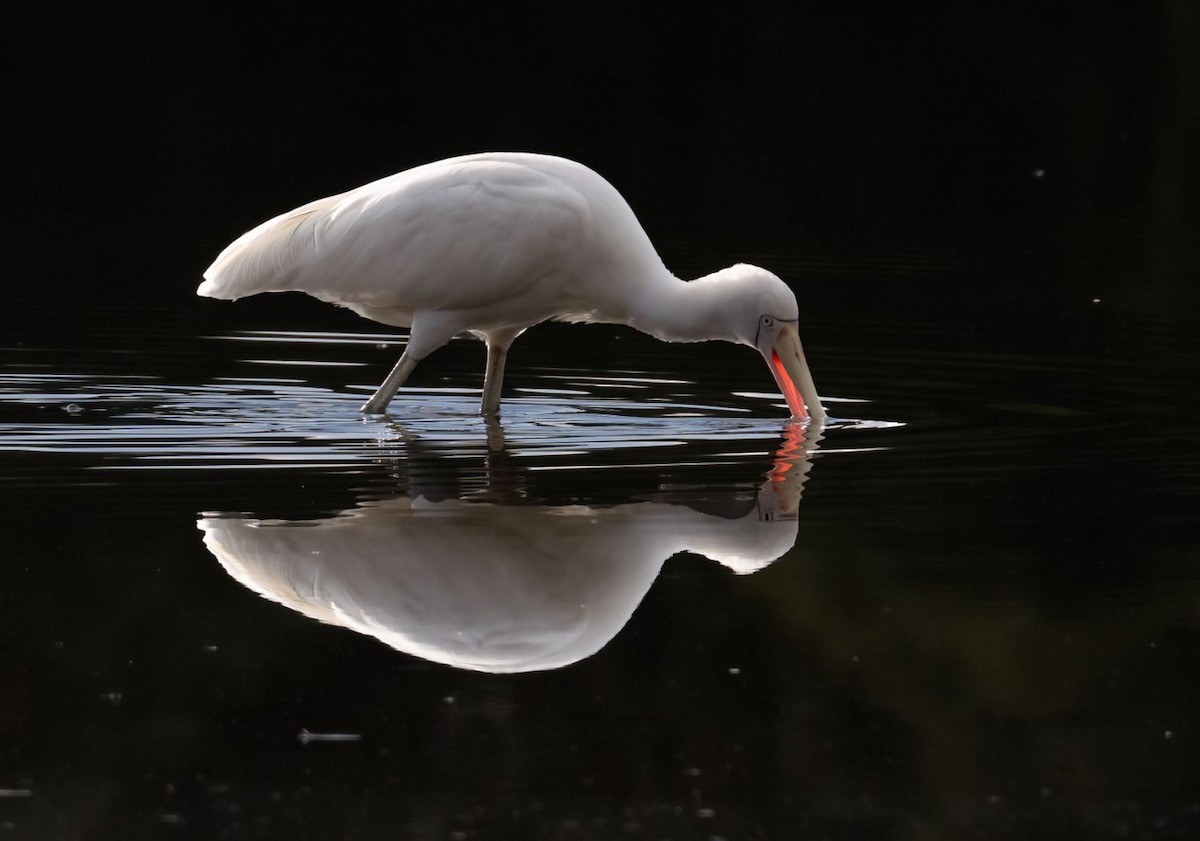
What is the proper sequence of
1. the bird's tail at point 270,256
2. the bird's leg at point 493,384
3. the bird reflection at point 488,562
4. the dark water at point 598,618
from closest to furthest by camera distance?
1. the dark water at point 598,618
2. the bird reflection at point 488,562
3. the bird's tail at point 270,256
4. the bird's leg at point 493,384

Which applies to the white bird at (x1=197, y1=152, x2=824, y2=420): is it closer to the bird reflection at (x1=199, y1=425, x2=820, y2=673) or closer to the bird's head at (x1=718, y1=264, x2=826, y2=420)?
the bird's head at (x1=718, y1=264, x2=826, y2=420)

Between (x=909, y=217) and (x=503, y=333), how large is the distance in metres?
12.4

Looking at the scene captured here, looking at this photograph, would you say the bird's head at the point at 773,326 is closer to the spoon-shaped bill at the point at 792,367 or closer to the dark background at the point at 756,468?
the spoon-shaped bill at the point at 792,367

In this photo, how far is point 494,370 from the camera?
39.1 feet

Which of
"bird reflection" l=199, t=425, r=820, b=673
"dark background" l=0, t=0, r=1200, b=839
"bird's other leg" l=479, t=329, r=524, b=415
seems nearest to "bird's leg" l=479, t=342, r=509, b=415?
"bird's other leg" l=479, t=329, r=524, b=415

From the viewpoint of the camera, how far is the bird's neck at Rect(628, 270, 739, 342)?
1149 cm

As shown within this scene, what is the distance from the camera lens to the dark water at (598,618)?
561cm

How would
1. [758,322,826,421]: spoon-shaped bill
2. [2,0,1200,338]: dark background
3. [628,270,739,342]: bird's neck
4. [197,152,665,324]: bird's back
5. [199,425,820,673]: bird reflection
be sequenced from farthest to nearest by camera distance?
[2,0,1200,338]: dark background
[758,322,826,421]: spoon-shaped bill
[628,270,739,342]: bird's neck
[197,152,665,324]: bird's back
[199,425,820,673]: bird reflection

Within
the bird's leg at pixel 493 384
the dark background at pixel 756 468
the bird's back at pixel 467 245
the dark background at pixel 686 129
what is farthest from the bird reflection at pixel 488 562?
the dark background at pixel 686 129

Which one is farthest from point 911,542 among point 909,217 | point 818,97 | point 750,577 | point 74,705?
point 818,97

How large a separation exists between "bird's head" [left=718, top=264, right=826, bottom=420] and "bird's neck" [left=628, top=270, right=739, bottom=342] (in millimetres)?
50

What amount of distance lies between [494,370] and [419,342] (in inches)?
20.8

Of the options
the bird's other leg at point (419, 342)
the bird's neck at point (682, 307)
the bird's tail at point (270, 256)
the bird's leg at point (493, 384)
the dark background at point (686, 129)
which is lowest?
the dark background at point (686, 129)

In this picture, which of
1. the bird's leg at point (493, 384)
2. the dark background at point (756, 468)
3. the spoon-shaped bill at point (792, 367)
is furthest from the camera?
the bird's leg at point (493, 384)
